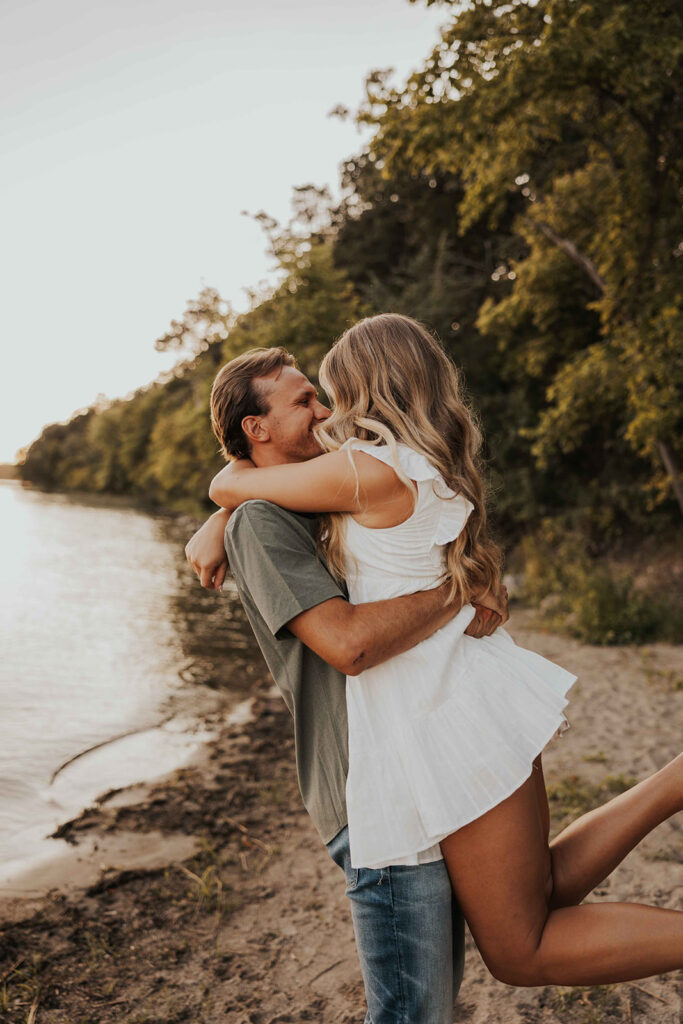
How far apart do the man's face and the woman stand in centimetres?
11

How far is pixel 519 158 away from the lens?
9375 millimetres

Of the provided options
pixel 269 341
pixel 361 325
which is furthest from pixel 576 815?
pixel 269 341

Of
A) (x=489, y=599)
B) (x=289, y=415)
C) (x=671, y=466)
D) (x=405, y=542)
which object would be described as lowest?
(x=671, y=466)

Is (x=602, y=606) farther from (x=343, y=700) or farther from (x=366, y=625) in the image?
(x=366, y=625)

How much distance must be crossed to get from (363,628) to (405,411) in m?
0.61

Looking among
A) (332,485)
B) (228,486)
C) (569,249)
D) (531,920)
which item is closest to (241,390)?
(228,486)

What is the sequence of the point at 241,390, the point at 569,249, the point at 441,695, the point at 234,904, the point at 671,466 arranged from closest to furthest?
1. the point at 441,695
2. the point at 241,390
3. the point at 234,904
4. the point at 671,466
5. the point at 569,249

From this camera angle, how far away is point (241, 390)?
2199 millimetres

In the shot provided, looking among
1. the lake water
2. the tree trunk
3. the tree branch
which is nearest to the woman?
the lake water

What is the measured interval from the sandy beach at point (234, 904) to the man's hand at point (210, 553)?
1.96 metres

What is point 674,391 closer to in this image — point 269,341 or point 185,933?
point 185,933

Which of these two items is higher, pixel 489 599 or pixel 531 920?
pixel 489 599

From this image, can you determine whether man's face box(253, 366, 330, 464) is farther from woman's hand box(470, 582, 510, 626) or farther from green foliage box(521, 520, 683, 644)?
green foliage box(521, 520, 683, 644)

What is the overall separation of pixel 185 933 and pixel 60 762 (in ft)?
10.6
